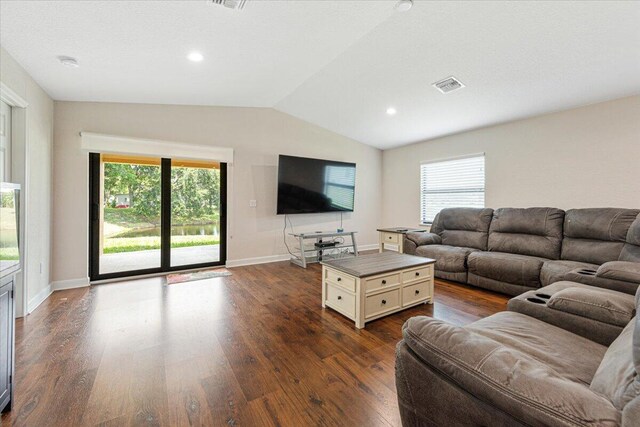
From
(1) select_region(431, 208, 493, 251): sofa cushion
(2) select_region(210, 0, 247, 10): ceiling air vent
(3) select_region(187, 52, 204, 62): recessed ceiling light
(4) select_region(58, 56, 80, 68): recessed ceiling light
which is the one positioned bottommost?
(1) select_region(431, 208, 493, 251): sofa cushion

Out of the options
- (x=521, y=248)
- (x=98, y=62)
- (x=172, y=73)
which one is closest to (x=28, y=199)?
(x=98, y=62)

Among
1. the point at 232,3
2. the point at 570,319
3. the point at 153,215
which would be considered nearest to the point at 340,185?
the point at 153,215

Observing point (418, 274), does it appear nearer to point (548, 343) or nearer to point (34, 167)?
point (548, 343)

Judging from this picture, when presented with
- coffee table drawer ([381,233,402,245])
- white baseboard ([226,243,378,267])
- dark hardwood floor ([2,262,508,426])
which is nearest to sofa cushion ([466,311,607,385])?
dark hardwood floor ([2,262,508,426])

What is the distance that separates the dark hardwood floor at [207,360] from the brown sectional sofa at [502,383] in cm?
66

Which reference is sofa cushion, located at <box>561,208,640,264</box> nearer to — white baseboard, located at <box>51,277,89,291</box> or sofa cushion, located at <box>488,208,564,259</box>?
sofa cushion, located at <box>488,208,564,259</box>

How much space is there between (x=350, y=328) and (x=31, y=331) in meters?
2.73

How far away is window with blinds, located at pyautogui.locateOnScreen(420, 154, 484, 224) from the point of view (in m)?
4.64

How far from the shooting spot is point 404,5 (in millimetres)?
2266

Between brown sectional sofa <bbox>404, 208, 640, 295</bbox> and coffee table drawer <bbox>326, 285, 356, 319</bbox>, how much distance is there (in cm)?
182

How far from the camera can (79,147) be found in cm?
347

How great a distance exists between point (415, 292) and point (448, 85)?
2.58 meters

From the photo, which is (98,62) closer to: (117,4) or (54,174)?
(117,4)

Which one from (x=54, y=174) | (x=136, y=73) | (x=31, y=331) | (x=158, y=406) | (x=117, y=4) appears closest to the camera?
(x=158, y=406)
